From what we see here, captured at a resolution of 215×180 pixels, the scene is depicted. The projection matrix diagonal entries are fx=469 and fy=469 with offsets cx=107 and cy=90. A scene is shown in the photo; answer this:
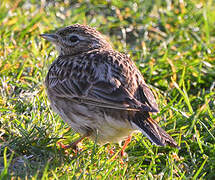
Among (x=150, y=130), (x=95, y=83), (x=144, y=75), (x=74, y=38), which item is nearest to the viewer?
(x=150, y=130)

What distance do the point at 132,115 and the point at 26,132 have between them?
1265 mm

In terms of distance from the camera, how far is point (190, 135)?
568 centimetres

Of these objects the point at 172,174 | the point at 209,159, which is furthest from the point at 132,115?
the point at 209,159

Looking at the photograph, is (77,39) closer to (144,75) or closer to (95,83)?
(95,83)

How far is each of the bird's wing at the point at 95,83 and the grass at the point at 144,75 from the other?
51 cm

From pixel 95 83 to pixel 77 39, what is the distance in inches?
48.1

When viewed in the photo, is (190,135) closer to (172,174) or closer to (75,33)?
(172,174)

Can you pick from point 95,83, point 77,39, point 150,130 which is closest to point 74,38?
point 77,39

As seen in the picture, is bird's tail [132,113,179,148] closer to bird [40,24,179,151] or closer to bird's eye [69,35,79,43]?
bird [40,24,179,151]

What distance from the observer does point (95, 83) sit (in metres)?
5.01

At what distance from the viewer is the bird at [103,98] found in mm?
4727

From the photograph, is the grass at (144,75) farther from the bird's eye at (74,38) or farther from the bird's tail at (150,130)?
the bird's eye at (74,38)

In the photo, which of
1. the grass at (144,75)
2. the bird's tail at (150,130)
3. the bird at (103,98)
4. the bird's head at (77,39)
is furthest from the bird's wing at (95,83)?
the grass at (144,75)

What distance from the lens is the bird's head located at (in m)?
6.05
